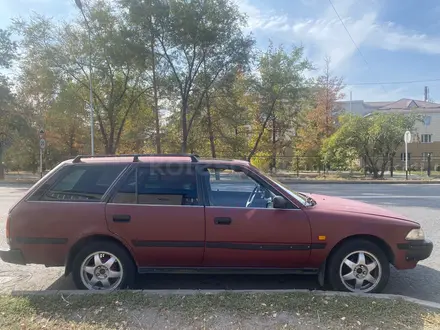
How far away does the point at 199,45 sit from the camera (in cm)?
1920

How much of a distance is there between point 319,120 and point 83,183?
3164cm

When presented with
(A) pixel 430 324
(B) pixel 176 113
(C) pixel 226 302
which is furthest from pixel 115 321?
(B) pixel 176 113

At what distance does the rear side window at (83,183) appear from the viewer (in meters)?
3.70

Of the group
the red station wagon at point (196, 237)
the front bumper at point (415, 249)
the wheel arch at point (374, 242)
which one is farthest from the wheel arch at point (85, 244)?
the front bumper at point (415, 249)

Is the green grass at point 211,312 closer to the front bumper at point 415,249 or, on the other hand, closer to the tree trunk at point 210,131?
the front bumper at point 415,249

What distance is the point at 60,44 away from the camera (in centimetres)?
1919

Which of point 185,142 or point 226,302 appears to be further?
point 185,142

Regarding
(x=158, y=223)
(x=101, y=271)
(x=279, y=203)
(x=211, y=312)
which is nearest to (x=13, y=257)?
(x=101, y=271)

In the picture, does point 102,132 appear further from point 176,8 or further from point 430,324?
point 430,324

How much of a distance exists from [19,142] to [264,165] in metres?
20.6

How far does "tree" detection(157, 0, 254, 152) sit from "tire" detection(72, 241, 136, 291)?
56.8 ft

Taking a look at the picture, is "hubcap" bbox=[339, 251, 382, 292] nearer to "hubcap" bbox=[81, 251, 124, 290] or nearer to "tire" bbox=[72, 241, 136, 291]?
"tire" bbox=[72, 241, 136, 291]

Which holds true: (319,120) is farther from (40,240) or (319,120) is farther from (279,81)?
(40,240)

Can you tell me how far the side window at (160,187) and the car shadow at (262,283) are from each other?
3.64 ft
